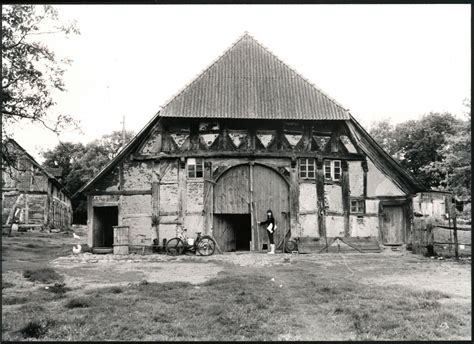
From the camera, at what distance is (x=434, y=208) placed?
98.4 feet

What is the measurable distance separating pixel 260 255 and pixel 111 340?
9995 millimetres

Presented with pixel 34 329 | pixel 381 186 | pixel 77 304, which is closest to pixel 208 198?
pixel 381 186

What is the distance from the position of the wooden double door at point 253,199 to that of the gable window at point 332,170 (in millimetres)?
1770

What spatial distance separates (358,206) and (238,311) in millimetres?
11845

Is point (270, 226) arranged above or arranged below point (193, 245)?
above

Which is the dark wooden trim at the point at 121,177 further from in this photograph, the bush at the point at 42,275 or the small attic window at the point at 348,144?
the small attic window at the point at 348,144

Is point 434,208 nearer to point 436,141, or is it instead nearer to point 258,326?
point 436,141

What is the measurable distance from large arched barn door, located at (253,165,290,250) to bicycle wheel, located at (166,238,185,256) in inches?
121

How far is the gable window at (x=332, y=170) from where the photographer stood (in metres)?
18.4

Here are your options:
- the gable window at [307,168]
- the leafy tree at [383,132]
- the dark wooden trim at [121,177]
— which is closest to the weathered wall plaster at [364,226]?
the gable window at [307,168]

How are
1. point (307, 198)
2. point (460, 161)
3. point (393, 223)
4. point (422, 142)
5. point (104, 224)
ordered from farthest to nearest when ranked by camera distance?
1. point (422, 142)
2. point (104, 224)
3. point (393, 223)
4. point (307, 198)
5. point (460, 161)

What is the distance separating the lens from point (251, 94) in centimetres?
1795

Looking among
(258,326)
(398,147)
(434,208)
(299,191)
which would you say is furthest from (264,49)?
(398,147)

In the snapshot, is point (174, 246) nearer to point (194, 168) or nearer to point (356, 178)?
point (194, 168)
